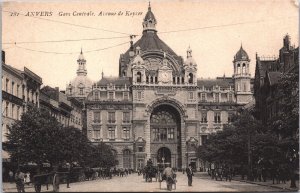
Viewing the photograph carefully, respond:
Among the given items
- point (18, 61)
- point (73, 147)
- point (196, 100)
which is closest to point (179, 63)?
point (196, 100)

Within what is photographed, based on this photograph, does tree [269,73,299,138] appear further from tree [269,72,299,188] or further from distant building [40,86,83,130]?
distant building [40,86,83,130]

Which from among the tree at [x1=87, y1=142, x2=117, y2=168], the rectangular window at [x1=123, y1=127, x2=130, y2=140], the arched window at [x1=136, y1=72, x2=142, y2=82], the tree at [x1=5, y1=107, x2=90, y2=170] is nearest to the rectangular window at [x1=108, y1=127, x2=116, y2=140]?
the rectangular window at [x1=123, y1=127, x2=130, y2=140]

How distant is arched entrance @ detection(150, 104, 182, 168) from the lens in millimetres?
115188

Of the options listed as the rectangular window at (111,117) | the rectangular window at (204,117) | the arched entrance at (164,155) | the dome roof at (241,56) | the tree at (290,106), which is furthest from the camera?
the dome roof at (241,56)

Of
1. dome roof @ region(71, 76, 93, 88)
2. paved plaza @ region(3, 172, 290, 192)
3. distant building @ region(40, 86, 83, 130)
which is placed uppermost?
dome roof @ region(71, 76, 93, 88)

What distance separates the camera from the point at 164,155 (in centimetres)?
11631

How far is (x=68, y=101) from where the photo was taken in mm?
97500

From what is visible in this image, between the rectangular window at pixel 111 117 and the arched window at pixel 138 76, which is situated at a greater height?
the arched window at pixel 138 76

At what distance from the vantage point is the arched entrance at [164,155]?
379ft

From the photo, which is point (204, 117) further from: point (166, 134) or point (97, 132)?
point (97, 132)

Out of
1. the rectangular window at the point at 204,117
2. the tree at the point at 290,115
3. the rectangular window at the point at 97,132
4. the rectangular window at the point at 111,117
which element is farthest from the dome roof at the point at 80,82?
the tree at the point at 290,115

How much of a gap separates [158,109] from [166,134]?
17.9 feet

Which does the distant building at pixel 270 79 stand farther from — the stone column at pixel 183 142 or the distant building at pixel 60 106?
the stone column at pixel 183 142

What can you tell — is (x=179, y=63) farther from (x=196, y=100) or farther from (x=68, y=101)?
(x=68, y=101)
